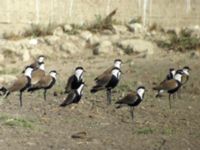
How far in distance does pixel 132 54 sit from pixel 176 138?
8.54 metres

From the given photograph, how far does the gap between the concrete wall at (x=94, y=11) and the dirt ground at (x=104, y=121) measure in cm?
551

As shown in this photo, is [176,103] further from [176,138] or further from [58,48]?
[58,48]

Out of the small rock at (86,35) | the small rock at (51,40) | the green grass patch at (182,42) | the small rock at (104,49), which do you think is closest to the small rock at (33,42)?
the small rock at (51,40)

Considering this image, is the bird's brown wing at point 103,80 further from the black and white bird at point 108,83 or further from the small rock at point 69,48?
the small rock at point 69,48

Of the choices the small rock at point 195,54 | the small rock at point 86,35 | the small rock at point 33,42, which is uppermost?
the small rock at point 86,35

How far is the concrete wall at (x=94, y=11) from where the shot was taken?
71.9 ft

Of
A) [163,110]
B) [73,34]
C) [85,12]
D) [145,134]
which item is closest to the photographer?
[145,134]

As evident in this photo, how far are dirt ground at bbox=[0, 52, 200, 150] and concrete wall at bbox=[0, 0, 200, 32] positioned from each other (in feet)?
18.1

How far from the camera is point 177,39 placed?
20.7m

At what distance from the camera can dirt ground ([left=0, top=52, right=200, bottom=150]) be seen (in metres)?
11.1

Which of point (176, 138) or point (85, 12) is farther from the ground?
point (85, 12)

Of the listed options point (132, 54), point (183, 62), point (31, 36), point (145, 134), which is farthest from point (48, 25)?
point (145, 134)

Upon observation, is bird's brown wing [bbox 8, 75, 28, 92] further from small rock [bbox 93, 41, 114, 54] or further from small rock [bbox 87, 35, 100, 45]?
small rock [bbox 87, 35, 100, 45]

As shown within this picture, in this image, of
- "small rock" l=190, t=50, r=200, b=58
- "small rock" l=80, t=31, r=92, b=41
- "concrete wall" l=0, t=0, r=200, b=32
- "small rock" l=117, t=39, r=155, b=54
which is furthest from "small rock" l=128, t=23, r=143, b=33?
"small rock" l=190, t=50, r=200, b=58
